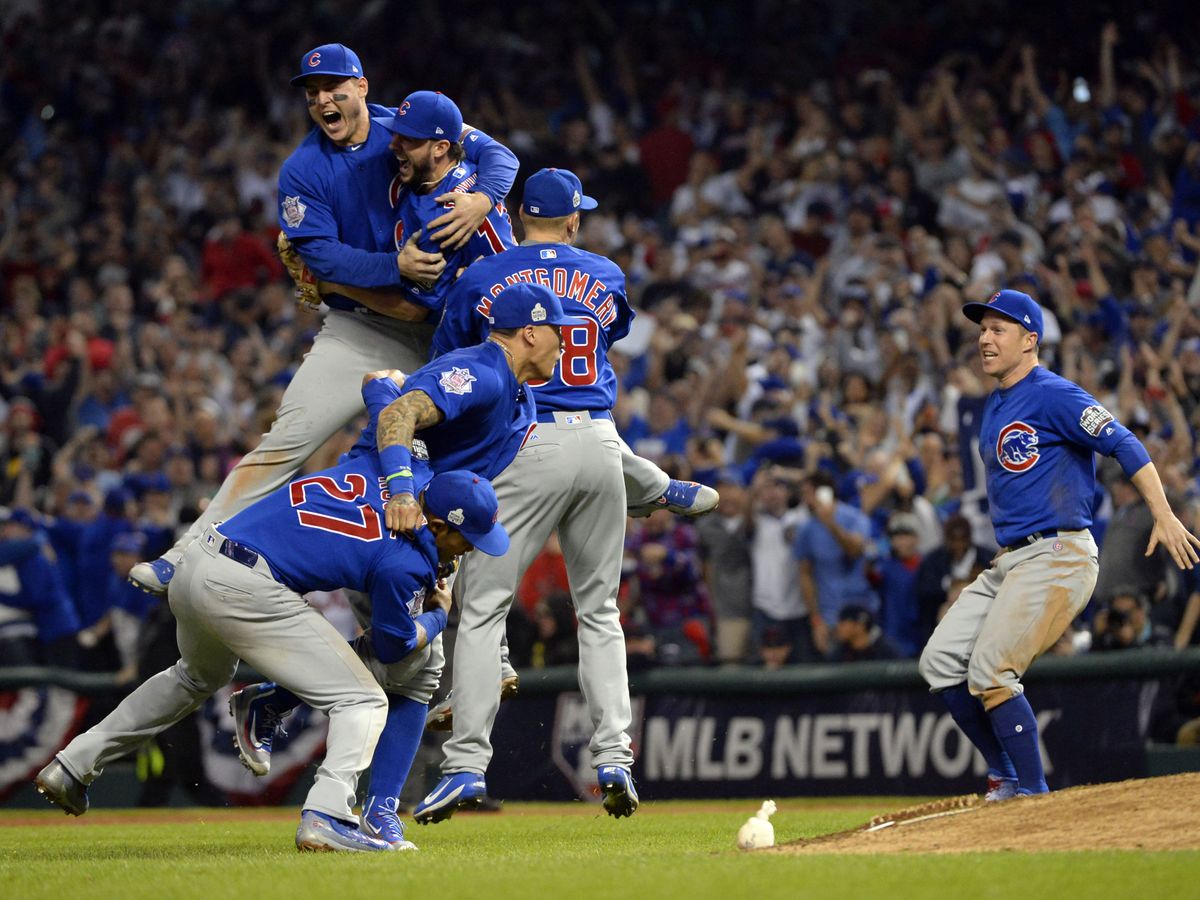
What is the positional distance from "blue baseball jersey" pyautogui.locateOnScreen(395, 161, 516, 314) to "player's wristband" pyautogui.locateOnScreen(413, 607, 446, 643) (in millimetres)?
1566

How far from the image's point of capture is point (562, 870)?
5.89 metres

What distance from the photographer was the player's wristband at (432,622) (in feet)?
22.0

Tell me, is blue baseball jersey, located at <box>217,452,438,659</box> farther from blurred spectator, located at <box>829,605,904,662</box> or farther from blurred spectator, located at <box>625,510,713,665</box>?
blurred spectator, located at <box>625,510,713,665</box>

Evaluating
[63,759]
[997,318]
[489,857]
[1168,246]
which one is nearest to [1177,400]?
[1168,246]

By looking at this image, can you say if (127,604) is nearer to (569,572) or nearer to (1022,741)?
(569,572)

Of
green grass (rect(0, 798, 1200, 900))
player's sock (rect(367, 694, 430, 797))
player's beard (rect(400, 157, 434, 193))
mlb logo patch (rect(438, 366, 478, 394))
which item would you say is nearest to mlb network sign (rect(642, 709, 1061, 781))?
green grass (rect(0, 798, 1200, 900))

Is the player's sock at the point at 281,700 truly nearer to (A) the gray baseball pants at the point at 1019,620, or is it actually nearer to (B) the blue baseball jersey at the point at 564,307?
(B) the blue baseball jersey at the point at 564,307

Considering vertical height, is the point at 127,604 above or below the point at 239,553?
below

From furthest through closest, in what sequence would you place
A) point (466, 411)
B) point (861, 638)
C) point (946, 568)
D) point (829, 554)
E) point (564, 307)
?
1. point (829, 554)
2. point (861, 638)
3. point (946, 568)
4. point (564, 307)
5. point (466, 411)

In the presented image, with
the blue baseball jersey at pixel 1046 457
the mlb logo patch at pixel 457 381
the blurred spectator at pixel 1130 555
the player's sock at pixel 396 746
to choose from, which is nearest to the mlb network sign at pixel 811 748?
the blurred spectator at pixel 1130 555

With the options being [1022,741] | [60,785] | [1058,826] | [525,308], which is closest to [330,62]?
[525,308]

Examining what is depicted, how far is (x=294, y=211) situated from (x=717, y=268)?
873 cm

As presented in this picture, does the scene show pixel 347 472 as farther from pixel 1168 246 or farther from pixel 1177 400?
pixel 1168 246

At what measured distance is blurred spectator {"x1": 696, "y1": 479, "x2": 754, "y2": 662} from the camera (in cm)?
1222
